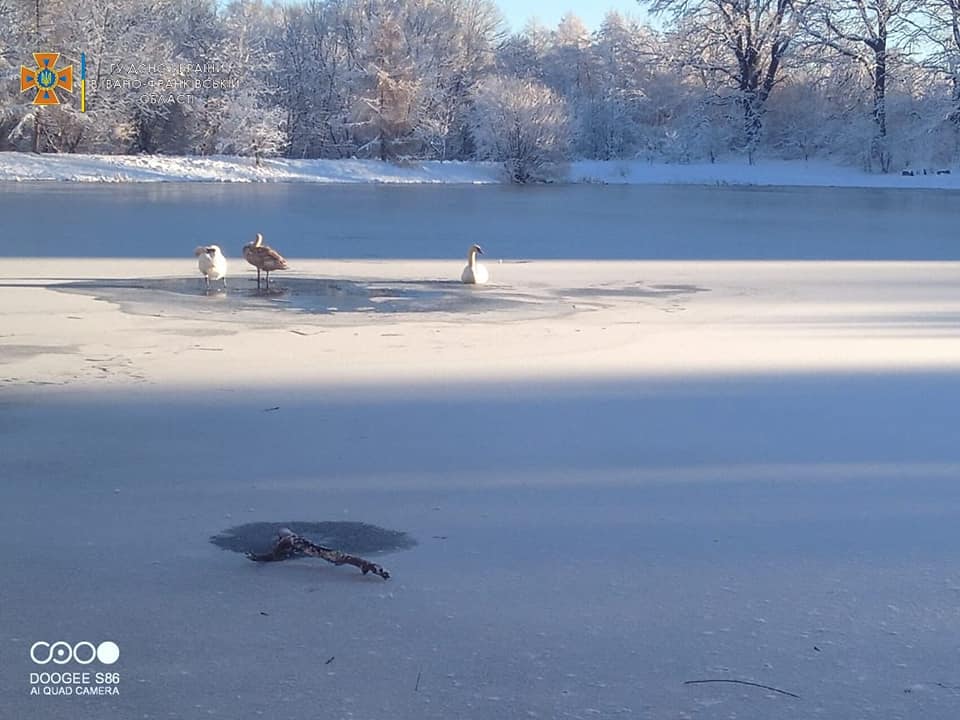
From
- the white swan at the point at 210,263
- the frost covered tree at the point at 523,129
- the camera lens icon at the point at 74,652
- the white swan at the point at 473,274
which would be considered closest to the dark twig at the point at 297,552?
the camera lens icon at the point at 74,652

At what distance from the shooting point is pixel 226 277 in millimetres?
11141

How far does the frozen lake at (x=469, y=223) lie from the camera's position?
14281 millimetres

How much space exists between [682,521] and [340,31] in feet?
161

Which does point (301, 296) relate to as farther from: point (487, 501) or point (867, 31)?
point (867, 31)

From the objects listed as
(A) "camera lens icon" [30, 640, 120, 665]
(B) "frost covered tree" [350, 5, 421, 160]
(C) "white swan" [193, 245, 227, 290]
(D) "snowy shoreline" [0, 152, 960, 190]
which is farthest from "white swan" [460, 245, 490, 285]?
(B) "frost covered tree" [350, 5, 421, 160]

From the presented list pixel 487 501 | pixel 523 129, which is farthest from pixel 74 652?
pixel 523 129

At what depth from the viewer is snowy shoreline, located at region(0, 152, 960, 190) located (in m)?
34.8

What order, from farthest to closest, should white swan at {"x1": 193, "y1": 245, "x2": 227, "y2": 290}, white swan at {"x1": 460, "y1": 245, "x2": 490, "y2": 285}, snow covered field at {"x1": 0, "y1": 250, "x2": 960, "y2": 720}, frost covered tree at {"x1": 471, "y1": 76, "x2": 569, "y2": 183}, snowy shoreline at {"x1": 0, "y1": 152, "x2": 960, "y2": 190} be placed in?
frost covered tree at {"x1": 471, "y1": 76, "x2": 569, "y2": 183} → snowy shoreline at {"x1": 0, "y1": 152, "x2": 960, "y2": 190} → white swan at {"x1": 460, "y1": 245, "x2": 490, "y2": 285} → white swan at {"x1": 193, "y1": 245, "x2": 227, "y2": 290} → snow covered field at {"x1": 0, "y1": 250, "x2": 960, "y2": 720}

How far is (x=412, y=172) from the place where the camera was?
39.2 metres

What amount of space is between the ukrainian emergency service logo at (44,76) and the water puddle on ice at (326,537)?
37.5 metres

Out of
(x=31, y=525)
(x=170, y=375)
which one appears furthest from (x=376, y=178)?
(x=31, y=525)

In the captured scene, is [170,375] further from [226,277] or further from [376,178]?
[376,178]

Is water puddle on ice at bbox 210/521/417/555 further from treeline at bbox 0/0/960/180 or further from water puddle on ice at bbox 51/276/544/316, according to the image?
treeline at bbox 0/0/960/180

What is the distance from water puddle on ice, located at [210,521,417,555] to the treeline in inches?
1367
